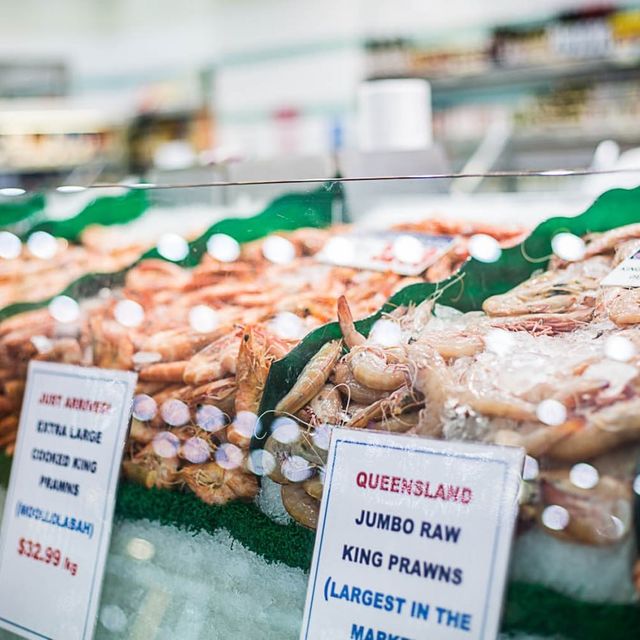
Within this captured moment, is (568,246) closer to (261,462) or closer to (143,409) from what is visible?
(261,462)

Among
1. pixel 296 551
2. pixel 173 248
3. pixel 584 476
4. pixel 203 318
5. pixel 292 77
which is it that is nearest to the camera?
pixel 584 476

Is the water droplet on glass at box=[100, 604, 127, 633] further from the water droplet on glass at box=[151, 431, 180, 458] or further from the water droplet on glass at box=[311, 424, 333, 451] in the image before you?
the water droplet on glass at box=[311, 424, 333, 451]

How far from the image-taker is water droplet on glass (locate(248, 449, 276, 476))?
0.93m

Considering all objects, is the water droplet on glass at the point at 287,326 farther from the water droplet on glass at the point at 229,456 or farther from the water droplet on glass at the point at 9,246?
the water droplet on glass at the point at 9,246

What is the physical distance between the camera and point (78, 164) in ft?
25.8

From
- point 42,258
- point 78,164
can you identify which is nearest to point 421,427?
point 42,258

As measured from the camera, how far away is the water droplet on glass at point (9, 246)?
4.54ft

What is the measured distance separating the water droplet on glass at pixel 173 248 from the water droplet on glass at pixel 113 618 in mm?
495

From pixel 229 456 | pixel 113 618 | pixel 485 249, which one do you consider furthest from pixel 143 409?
pixel 485 249

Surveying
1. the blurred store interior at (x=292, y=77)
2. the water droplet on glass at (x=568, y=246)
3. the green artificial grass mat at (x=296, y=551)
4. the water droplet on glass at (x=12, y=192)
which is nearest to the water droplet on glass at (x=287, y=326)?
the green artificial grass mat at (x=296, y=551)

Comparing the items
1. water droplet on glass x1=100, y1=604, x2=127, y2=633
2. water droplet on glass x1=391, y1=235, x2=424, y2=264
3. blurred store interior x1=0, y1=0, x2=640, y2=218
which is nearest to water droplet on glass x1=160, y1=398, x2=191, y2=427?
water droplet on glass x1=100, y1=604, x2=127, y2=633

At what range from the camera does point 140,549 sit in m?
1.03

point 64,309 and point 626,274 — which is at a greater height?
point 626,274

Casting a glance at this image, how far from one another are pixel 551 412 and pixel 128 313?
698mm
